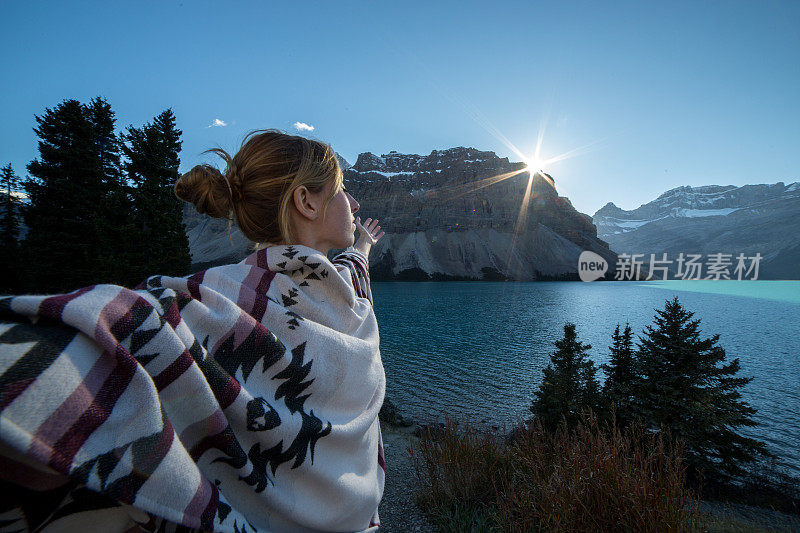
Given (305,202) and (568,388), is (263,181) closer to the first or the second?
(305,202)

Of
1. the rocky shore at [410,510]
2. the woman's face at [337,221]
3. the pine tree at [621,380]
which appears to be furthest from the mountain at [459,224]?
the woman's face at [337,221]

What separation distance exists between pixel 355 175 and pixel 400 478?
18272cm

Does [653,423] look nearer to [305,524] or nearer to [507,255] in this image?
[305,524]

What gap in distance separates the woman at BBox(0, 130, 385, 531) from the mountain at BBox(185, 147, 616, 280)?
116035mm

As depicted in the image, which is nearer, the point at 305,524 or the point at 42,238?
the point at 305,524

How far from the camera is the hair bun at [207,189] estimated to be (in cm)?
176

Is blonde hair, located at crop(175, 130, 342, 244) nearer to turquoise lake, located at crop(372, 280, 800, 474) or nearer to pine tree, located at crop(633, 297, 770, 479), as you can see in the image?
pine tree, located at crop(633, 297, 770, 479)

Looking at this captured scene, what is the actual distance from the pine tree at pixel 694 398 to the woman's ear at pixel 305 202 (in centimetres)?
1326

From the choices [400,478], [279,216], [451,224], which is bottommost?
[400,478]

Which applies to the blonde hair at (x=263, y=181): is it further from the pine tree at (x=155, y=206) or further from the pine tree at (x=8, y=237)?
the pine tree at (x=8, y=237)

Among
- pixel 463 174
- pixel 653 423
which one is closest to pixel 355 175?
pixel 463 174

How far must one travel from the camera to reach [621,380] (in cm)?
1333

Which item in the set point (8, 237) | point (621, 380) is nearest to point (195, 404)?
point (621, 380)

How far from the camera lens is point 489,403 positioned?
20547mm
